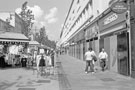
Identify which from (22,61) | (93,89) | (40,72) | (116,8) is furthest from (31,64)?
(93,89)

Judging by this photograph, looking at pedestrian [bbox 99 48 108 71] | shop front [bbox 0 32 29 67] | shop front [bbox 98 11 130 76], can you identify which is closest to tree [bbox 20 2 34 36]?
shop front [bbox 0 32 29 67]

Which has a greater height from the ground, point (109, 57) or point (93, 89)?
point (109, 57)

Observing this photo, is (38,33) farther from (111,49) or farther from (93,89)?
(93,89)

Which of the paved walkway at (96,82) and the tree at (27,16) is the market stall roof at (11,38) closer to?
the paved walkway at (96,82)

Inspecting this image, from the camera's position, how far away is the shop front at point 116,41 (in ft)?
43.7

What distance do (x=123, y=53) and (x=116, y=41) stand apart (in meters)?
1.74

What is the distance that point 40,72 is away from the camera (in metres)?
14.5

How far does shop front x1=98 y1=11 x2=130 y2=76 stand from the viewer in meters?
13.3

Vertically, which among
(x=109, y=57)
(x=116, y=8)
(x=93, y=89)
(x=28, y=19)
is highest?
(x=28, y=19)

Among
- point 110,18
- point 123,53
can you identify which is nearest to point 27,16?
point 110,18

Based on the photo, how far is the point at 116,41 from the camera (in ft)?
50.0

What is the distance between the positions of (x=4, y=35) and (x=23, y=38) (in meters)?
1.62

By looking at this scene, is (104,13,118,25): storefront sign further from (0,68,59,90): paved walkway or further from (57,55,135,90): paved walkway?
(0,68,59,90): paved walkway

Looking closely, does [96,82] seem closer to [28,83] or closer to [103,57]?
[28,83]
